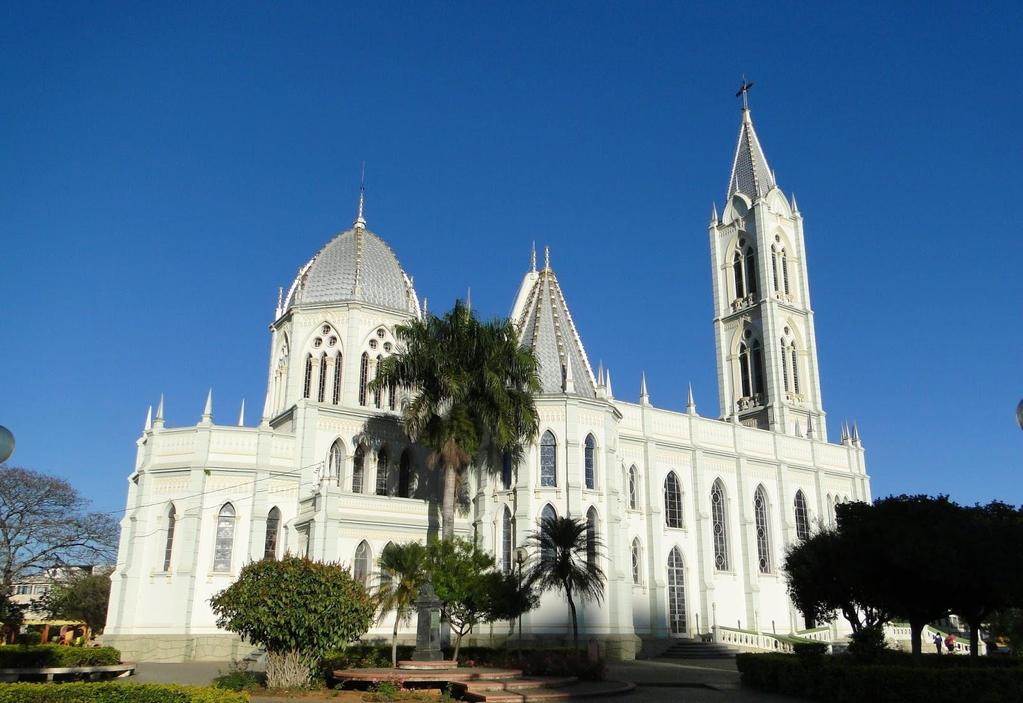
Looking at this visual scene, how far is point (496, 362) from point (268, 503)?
12.5m

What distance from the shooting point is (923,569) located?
26.0 m

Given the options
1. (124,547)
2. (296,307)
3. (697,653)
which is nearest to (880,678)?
(697,653)

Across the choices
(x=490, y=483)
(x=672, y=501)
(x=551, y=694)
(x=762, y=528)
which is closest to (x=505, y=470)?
(x=490, y=483)

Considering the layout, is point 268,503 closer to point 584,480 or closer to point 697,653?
point 584,480

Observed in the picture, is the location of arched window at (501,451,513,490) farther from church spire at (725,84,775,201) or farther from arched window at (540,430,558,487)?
church spire at (725,84,775,201)

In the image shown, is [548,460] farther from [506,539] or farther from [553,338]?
[553,338]

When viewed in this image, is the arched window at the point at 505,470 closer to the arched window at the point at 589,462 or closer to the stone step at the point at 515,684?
the arched window at the point at 589,462

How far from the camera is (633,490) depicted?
151 feet

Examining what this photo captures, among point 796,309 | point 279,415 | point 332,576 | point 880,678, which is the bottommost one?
point 880,678

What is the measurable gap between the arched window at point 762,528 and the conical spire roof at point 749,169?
22.3 metres

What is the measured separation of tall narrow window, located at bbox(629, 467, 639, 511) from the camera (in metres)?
45.8

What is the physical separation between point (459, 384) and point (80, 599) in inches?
1551

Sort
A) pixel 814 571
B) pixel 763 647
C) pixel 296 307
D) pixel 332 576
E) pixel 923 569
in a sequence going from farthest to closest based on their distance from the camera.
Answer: pixel 296 307, pixel 763 647, pixel 814 571, pixel 923 569, pixel 332 576

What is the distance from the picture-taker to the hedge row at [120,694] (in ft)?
53.4
